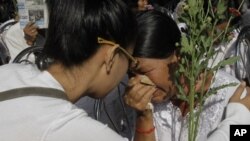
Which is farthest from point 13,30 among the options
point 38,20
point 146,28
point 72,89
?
point 72,89

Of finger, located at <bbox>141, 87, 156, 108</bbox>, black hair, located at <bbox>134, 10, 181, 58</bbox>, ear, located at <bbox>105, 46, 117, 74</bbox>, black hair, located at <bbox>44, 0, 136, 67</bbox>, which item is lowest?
finger, located at <bbox>141, 87, 156, 108</bbox>

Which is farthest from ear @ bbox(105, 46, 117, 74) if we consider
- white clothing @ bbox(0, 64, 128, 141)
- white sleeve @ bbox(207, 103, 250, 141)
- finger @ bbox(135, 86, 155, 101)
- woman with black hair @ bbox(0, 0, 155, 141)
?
white sleeve @ bbox(207, 103, 250, 141)

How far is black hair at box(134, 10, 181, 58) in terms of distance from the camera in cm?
185

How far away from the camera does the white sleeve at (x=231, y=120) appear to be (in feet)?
5.18

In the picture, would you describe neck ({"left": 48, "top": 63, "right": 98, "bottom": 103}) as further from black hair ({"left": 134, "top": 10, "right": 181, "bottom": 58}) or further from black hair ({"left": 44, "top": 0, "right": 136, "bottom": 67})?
black hair ({"left": 134, "top": 10, "right": 181, "bottom": 58})

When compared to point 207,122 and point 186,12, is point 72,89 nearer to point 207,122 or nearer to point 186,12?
point 186,12

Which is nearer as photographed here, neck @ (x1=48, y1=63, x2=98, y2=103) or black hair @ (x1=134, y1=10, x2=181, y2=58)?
neck @ (x1=48, y1=63, x2=98, y2=103)

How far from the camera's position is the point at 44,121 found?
118cm

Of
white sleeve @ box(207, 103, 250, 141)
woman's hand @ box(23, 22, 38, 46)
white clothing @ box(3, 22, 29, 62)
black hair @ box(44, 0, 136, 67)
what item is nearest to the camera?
black hair @ box(44, 0, 136, 67)

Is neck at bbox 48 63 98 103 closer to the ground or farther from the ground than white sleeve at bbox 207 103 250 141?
farther from the ground

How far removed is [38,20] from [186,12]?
1.96 meters

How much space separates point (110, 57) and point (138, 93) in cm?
37

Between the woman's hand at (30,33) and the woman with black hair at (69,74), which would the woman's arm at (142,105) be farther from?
the woman's hand at (30,33)

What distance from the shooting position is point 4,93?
1.24 metres
